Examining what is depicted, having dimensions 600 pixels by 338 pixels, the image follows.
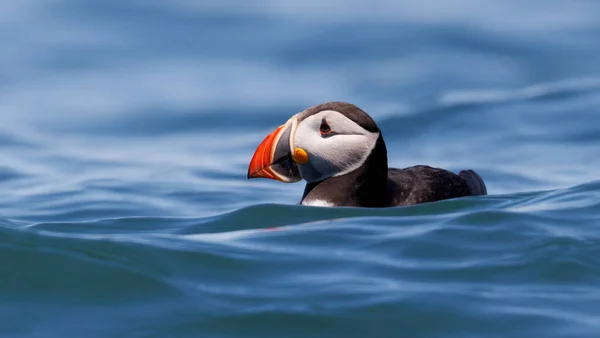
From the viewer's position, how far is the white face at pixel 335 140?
7.82 metres

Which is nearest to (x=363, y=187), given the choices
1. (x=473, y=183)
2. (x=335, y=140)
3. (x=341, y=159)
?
(x=341, y=159)

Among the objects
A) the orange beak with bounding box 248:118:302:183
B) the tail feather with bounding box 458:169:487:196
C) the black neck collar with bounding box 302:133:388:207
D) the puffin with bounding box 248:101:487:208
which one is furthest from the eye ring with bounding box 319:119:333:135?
the tail feather with bounding box 458:169:487:196

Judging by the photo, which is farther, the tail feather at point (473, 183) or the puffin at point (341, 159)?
the tail feather at point (473, 183)

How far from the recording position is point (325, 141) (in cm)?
784

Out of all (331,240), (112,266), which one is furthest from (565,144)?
(112,266)

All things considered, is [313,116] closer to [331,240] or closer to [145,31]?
[331,240]

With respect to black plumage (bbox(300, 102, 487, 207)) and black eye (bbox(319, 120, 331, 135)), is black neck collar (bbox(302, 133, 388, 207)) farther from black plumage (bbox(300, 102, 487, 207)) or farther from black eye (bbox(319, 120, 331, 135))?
black eye (bbox(319, 120, 331, 135))

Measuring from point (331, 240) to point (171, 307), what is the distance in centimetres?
142

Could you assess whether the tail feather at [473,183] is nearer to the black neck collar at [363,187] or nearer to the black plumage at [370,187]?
the black plumage at [370,187]

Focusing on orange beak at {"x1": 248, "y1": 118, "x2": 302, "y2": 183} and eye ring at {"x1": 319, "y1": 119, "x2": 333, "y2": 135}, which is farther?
orange beak at {"x1": 248, "y1": 118, "x2": 302, "y2": 183}

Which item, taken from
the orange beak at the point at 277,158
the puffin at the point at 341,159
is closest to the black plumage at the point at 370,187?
the puffin at the point at 341,159

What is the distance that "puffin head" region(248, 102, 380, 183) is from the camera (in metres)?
7.82

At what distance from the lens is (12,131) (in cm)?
1393

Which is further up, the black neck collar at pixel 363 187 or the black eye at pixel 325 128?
the black eye at pixel 325 128
